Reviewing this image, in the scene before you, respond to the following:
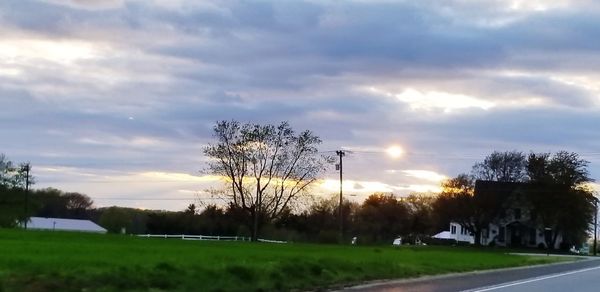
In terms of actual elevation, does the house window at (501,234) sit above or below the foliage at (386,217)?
below

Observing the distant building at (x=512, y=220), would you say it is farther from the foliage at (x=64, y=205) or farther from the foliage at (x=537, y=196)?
the foliage at (x=64, y=205)

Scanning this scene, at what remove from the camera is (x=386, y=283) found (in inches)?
1107

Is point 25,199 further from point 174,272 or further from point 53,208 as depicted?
point 174,272

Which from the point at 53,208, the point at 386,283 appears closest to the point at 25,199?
the point at 53,208

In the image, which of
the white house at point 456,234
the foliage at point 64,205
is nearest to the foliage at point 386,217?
the white house at point 456,234

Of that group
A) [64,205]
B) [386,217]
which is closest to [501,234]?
[386,217]

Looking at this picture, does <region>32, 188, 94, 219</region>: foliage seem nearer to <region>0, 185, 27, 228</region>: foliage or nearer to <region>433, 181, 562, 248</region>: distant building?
<region>0, 185, 27, 228</region>: foliage

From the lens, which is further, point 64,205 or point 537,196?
point 64,205

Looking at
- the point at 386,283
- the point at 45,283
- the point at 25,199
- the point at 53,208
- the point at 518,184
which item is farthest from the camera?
the point at 53,208

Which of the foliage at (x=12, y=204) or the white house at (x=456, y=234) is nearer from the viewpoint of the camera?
the foliage at (x=12, y=204)

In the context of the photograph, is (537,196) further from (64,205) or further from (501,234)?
(64,205)

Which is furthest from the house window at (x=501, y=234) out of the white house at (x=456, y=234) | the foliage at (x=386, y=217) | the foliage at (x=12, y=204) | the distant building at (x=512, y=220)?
the foliage at (x=12, y=204)

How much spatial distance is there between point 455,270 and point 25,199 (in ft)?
247

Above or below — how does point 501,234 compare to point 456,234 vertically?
below
